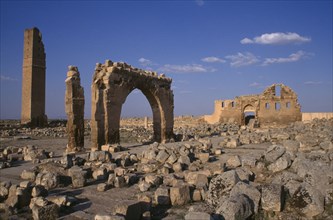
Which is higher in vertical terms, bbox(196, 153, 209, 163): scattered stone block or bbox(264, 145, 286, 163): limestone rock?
bbox(264, 145, 286, 163): limestone rock

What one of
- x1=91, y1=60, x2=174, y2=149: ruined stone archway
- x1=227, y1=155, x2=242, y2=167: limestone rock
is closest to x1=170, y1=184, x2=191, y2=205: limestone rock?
x1=227, y1=155, x2=242, y2=167: limestone rock

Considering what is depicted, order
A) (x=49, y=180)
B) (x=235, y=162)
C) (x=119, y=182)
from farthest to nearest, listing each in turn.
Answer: (x=235, y=162)
(x=49, y=180)
(x=119, y=182)

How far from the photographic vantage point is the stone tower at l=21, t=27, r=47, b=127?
3088 centimetres

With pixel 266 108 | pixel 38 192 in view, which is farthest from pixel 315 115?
pixel 38 192

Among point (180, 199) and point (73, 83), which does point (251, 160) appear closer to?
point (180, 199)

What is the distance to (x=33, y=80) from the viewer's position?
31.1 meters

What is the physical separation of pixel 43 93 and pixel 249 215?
103 feet

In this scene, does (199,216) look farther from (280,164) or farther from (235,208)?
(280,164)

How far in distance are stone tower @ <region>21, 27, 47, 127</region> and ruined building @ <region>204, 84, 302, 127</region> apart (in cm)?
2135

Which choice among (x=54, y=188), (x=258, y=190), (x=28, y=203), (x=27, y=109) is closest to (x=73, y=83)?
(x=54, y=188)

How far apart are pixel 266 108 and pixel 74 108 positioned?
86.9 feet

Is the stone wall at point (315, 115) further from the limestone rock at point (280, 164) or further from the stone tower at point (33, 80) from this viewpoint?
the limestone rock at point (280, 164)

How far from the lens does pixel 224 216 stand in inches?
162

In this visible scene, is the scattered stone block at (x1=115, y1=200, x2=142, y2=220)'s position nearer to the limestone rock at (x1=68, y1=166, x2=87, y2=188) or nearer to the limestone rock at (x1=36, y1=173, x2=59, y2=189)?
the limestone rock at (x1=68, y1=166, x2=87, y2=188)
